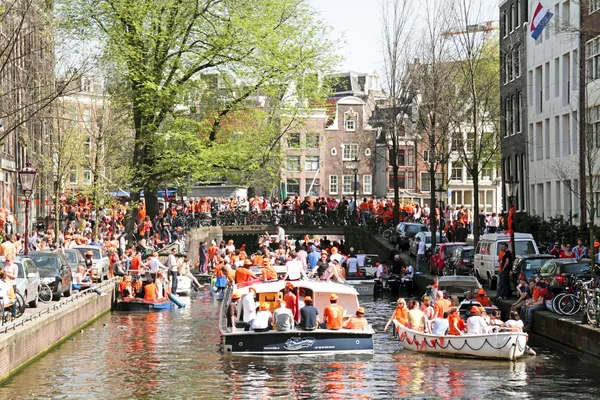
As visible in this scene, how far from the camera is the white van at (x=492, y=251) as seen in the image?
43138mm

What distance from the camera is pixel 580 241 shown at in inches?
1603

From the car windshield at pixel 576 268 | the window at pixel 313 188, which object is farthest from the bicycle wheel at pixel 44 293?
the window at pixel 313 188

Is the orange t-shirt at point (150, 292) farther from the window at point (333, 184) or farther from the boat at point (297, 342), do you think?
the window at point (333, 184)

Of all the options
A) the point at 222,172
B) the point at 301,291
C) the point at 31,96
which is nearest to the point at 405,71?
the point at 222,172

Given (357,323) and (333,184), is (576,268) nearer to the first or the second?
(357,323)

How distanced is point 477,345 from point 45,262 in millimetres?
13452

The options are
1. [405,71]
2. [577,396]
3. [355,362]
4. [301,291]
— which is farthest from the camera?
[405,71]

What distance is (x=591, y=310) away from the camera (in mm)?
28859

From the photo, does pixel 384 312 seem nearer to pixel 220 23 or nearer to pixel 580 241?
pixel 580 241

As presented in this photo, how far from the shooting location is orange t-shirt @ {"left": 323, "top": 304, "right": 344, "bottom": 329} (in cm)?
2914

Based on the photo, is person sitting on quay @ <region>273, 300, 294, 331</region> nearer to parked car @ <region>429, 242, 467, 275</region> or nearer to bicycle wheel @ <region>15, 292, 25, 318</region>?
bicycle wheel @ <region>15, 292, 25, 318</region>

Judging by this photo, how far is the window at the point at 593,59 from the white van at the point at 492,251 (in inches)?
324

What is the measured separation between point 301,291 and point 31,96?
18.8 metres

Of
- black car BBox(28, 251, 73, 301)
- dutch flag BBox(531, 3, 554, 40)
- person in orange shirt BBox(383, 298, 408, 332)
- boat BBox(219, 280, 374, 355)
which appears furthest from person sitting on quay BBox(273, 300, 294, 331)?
dutch flag BBox(531, 3, 554, 40)
